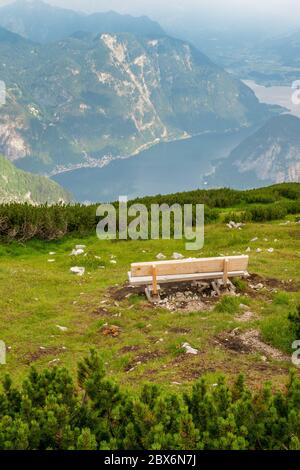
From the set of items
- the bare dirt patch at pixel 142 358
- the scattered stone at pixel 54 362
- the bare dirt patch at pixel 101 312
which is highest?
the bare dirt patch at pixel 142 358

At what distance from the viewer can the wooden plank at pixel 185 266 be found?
16.1 m

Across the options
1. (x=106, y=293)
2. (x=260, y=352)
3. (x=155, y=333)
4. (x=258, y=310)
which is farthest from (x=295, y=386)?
(x=106, y=293)

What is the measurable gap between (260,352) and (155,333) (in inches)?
121

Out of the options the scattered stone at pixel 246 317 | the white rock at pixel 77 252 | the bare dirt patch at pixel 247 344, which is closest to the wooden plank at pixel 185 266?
the scattered stone at pixel 246 317

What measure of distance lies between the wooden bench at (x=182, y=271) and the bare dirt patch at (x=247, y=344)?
10.9 ft

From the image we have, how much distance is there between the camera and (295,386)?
7.48 metres

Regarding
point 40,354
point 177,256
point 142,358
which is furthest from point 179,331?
point 177,256

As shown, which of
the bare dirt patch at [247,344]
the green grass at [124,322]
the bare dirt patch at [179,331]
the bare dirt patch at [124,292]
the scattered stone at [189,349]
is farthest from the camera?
the bare dirt patch at [124,292]

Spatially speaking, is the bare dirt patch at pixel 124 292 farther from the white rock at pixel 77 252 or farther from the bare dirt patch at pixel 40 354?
the white rock at pixel 77 252

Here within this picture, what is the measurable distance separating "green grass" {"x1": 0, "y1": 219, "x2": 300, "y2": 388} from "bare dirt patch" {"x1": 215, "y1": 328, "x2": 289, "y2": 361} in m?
0.23

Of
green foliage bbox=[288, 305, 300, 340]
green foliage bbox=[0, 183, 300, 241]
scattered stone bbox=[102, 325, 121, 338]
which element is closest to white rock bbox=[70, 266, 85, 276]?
scattered stone bbox=[102, 325, 121, 338]

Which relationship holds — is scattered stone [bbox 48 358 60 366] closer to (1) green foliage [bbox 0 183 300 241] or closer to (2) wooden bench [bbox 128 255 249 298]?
(2) wooden bench [bbox 128 255 249 298]

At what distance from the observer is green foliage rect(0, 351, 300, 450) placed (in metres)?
6.39
